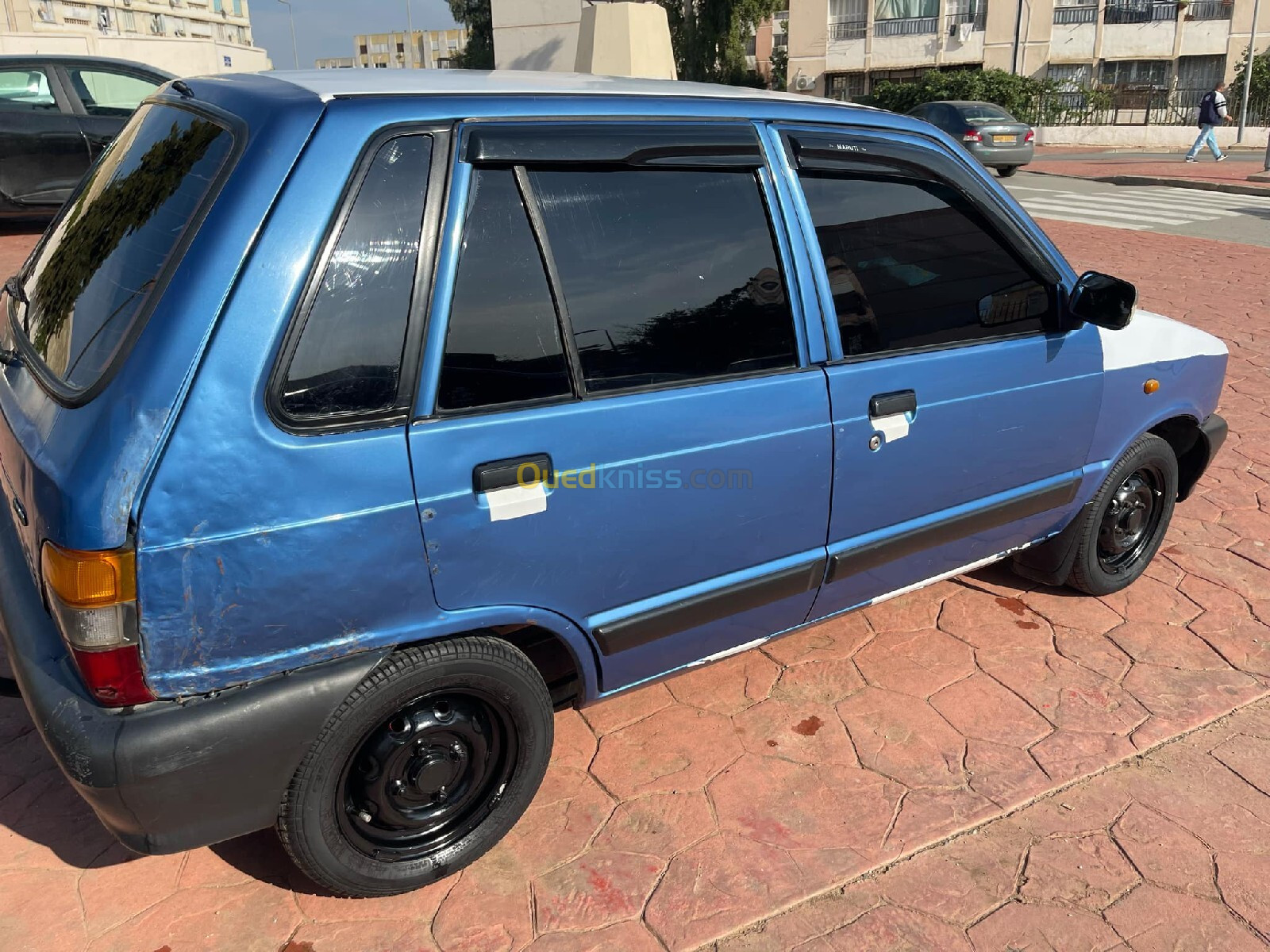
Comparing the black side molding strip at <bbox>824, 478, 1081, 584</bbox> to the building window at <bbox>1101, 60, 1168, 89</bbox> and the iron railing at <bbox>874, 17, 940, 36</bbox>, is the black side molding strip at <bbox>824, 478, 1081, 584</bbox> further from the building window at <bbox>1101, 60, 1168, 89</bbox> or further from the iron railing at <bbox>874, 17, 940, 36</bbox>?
the building window at <bbox>1101, 60, 1168, 89</bbox>

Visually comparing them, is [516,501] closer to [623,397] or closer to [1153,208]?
[623,397]

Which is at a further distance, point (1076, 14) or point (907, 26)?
point (907, 26)

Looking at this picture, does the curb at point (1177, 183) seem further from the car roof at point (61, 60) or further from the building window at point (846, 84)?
the building window at point (846, 84)

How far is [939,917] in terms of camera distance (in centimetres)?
244

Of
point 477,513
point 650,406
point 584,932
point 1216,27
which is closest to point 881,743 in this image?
point 584,932

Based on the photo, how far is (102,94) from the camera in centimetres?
966

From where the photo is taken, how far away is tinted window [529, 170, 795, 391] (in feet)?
7.70

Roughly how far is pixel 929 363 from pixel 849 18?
44494mm

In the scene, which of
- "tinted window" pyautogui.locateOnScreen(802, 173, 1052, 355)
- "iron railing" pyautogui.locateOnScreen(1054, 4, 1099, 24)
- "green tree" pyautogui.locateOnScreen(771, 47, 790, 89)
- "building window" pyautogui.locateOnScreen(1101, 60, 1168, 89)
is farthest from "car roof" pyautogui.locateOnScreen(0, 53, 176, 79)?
"building window" pyautogui.locateOnScreen(1101, 60, 1168, 89)

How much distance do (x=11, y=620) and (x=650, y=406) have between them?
1.53 metres

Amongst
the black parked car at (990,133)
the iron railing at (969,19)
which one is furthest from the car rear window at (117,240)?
the iron railing at (969,19)

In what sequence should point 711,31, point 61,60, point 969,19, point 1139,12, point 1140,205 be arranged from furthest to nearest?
point 969,19 < point 1139,12 < point 711,31 < point 1140,205 < point 61,60

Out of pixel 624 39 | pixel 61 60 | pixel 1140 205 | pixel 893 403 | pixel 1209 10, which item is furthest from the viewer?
pixel 1209 10

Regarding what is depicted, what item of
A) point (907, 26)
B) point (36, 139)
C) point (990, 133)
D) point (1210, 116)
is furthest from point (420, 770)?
point (907, 26)
